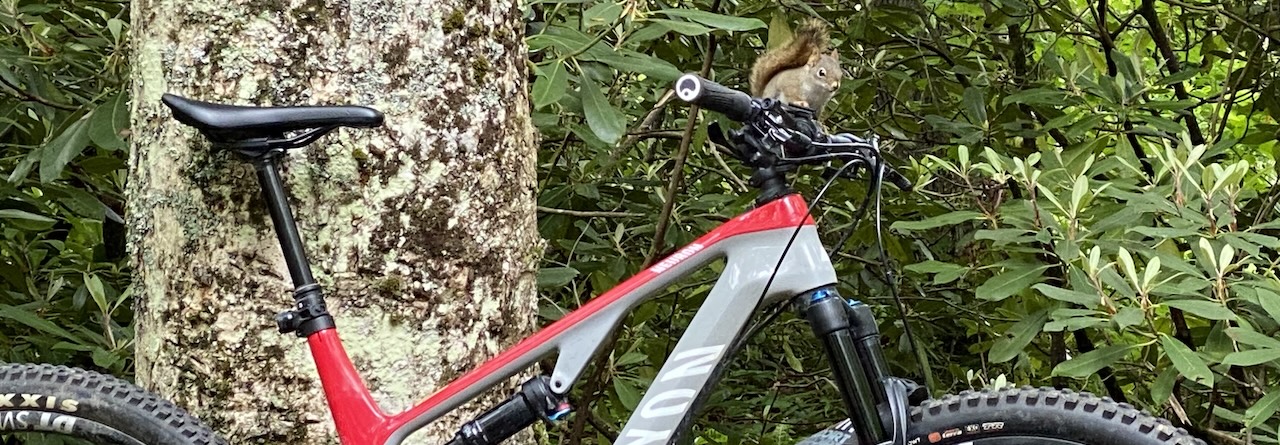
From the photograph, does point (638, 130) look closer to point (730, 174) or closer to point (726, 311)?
point (730, 174)

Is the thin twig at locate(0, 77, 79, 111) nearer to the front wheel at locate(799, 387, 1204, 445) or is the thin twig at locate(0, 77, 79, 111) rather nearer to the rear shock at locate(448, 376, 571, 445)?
Result: the rear shock at locate(448, 376, 571, 445)

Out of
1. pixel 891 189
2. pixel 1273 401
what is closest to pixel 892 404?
pixel 1273 401

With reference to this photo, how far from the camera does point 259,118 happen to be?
105cm

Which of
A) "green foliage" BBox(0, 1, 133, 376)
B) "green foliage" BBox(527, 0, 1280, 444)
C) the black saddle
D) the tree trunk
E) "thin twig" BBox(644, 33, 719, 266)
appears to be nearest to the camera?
the black saddle

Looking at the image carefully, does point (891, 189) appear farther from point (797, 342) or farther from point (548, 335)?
point (548, 335)

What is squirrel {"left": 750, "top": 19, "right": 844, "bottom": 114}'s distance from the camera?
44.4 inches

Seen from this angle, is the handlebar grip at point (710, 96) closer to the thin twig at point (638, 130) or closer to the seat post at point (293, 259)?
the seat post at point (293, 259)

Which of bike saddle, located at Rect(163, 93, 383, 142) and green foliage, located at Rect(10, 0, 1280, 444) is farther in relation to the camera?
green foliage, located at Rect(10, 0, 1280, 444)

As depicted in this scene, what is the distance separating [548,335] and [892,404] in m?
0.35

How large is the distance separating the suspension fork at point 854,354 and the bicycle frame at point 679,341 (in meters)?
0.02

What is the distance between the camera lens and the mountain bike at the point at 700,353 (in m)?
0.99

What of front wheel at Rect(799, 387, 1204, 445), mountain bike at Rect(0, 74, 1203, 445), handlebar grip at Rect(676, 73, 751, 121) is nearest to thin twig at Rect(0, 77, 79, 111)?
mountain bike at Rect(0, 74, 1203, 445)

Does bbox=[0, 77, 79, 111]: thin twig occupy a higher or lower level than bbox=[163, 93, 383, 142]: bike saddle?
higher

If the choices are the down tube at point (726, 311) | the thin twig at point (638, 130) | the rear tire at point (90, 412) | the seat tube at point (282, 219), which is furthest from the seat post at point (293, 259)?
the thin twig at point (638, 130)
